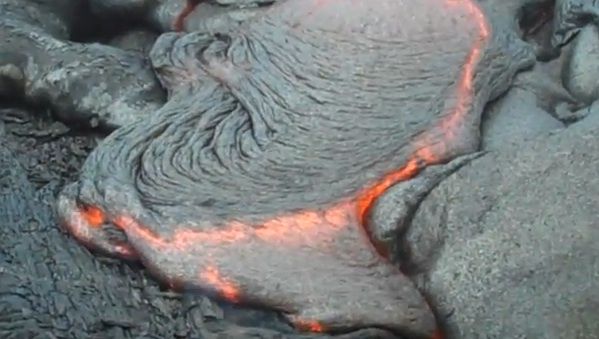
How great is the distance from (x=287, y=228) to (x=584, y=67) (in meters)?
0.57

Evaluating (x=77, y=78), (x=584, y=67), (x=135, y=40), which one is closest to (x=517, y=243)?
(x=584, y=67)

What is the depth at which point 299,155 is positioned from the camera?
1.91 meters

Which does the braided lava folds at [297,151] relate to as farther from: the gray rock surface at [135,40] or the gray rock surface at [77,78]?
the gray rock surface at [135,40]

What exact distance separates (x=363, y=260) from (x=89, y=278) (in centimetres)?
36

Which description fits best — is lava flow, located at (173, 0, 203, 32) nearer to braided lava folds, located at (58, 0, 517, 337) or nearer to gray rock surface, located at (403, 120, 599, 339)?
braided lava folds, located at (58, 0, 517, 337)

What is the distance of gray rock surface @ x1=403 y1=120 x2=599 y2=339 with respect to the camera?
1.74m

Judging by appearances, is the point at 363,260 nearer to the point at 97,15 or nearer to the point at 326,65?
the point at 326,65

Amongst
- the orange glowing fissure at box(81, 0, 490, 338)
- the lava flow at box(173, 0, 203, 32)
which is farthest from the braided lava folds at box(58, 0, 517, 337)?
the lava flow at box(173, 0, 203, 32)

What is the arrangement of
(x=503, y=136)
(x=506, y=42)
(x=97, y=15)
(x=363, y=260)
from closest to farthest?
(x=363, y=260) < (x=503, y=136) < (x=506, y=42) < (x=97, y=15)

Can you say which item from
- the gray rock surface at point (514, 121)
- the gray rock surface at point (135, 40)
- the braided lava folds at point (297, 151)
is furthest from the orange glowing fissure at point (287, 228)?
the gray rock surface at point (135, 40)

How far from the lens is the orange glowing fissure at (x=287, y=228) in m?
1.76

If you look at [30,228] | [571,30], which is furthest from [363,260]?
[571,30]

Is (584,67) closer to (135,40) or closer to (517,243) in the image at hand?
(517,243)

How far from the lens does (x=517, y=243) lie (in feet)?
5.83
